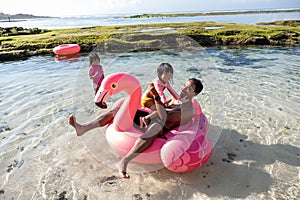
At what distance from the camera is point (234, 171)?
3492 millimetres

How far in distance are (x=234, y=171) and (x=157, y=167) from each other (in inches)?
40.3

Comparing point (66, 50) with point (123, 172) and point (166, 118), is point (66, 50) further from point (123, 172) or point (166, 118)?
point (123, 172)

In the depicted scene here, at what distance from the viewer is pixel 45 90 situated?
7.25 meters

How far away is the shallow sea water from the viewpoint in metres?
3.21

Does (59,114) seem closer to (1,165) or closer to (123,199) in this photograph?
(1,165)

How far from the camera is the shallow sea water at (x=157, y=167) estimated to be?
3213 millimetres

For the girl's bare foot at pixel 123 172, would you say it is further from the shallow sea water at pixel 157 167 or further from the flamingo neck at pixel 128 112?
the flamingo neck at pixel 128 112

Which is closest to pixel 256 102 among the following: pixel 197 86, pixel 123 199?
pixel 197 86

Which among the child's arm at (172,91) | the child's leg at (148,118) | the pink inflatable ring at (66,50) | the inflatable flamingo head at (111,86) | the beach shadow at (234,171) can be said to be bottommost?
the beach shadow at (234,171)

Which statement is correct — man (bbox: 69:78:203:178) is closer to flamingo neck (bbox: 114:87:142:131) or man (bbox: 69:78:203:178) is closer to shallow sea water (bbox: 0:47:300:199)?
flamingo neck (bbox: 114:87:142:131)

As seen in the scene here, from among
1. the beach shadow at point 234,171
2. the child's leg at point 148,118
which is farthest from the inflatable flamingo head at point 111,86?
the beach shadow at point 234,171

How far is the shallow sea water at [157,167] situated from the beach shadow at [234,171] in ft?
0.04

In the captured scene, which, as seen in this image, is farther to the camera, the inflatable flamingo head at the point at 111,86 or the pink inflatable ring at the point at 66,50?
the pink inflatable ring at the point at 66,50

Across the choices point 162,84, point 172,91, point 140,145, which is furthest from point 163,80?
point 140,145
